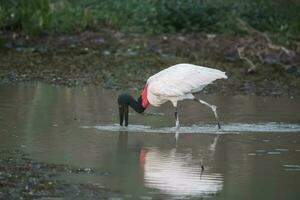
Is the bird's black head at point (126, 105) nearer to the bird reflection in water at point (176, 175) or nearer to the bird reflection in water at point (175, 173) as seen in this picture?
the bird reflection in water at point (175, 173)

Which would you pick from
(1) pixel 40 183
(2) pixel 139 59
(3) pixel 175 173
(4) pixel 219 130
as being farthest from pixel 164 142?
(2) pixel 139 59

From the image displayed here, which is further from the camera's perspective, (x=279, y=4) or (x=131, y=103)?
(x=279, y=4)

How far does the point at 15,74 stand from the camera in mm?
18281

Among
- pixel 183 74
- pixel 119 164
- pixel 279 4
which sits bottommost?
pixel 119 164

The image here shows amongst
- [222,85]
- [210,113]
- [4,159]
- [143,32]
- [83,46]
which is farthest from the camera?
[143,32]

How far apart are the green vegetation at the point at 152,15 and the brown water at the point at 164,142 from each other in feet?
17.6

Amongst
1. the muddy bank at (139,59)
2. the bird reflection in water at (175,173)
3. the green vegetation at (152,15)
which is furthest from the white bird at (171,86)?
the green vegetation at (152,15)

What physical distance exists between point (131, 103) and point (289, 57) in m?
6.59

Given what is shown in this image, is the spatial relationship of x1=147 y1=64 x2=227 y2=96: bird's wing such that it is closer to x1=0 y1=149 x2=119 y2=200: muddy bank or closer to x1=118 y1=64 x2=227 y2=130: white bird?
x1=118 y1=64 x2=227 y2=130: white bird

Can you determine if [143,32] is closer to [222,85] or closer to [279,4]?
[279,4]

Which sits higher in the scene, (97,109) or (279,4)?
(279,4)

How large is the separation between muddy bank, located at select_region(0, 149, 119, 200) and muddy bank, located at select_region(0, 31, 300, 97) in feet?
25.1

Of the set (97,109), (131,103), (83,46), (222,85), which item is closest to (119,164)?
(131,103)

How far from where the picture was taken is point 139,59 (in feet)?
66.2
